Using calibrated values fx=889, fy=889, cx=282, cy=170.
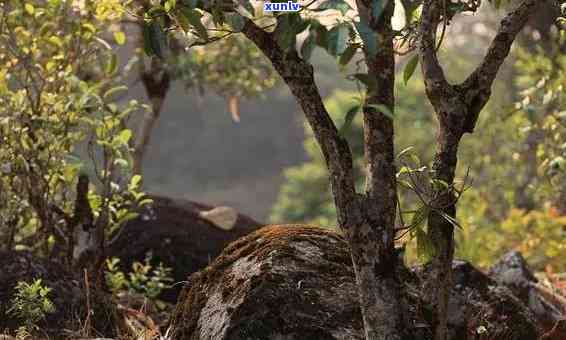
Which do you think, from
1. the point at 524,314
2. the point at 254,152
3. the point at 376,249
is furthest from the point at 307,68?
the point at 254,152

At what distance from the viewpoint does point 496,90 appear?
2098 cm

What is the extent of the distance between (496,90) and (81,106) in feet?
53.3

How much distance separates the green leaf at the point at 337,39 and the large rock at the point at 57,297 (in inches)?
120

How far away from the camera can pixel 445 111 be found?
398 cm

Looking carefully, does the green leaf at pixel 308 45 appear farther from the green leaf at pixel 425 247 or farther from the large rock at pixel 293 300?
the large rock at pixel 293 300

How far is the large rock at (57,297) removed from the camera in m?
5.36

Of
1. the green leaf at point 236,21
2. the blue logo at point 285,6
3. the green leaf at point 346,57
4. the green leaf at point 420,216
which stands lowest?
the green leaf at point 420,216

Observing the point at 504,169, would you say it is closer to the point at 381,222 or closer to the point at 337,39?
the point at 381,222

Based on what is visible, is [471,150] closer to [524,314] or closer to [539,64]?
[539,64]

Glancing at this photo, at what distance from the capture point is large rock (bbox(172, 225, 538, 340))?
4.19m

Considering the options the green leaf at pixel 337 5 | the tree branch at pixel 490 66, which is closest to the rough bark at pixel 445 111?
the tree branch at pixel 490 66

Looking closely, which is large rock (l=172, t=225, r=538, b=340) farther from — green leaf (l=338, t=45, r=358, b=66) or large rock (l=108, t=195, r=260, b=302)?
large rock (l=108, t=195, r=260, b=302)

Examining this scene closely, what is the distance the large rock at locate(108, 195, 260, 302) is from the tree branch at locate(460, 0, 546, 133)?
3.87 meters

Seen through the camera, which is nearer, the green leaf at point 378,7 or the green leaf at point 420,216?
the green leaf at point 378,7
